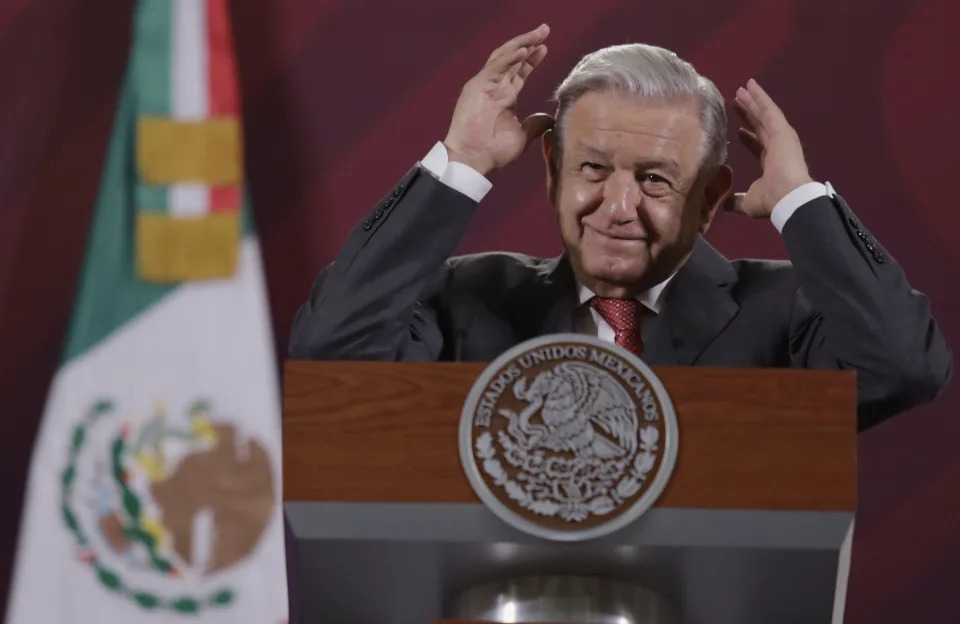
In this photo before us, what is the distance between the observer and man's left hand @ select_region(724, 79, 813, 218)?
175cm

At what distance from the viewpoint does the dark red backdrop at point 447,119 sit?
2604 mm

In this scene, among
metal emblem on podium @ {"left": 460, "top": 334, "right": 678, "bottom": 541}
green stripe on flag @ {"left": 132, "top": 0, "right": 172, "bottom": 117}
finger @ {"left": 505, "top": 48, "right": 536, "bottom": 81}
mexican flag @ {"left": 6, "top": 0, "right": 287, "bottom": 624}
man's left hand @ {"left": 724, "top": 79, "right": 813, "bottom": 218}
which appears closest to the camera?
metal emblem on podium @ {"left": 460, "top": 334, "right": 678, "bottom": 541}

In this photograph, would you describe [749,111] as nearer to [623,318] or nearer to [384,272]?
[623,318]

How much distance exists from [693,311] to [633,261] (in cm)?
10

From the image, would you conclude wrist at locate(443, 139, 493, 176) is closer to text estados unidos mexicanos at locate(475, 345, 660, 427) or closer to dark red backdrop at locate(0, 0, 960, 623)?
text estados unidos mexicanos at locate(475, 345, 660, 427)

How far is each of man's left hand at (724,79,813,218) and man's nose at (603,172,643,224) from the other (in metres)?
0.14

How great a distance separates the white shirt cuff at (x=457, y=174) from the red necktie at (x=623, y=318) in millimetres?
229

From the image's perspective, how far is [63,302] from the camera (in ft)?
8.60

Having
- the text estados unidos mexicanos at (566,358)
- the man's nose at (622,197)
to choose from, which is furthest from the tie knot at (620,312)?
the text estados unidos mexicanos at (566,358)

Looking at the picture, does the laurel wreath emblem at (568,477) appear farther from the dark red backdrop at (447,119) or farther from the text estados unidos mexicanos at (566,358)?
the dark red backdrop at (447,119)

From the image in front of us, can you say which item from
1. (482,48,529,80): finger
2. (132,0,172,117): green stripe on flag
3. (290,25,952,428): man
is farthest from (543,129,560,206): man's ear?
(132,0,172,117): green stripe on flag

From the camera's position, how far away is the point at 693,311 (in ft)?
6.01

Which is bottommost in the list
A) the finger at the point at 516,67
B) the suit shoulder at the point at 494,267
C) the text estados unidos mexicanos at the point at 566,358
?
the text estados unidos mexicanos at the point at 566,358

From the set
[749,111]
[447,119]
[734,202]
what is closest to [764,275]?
[734,202]
